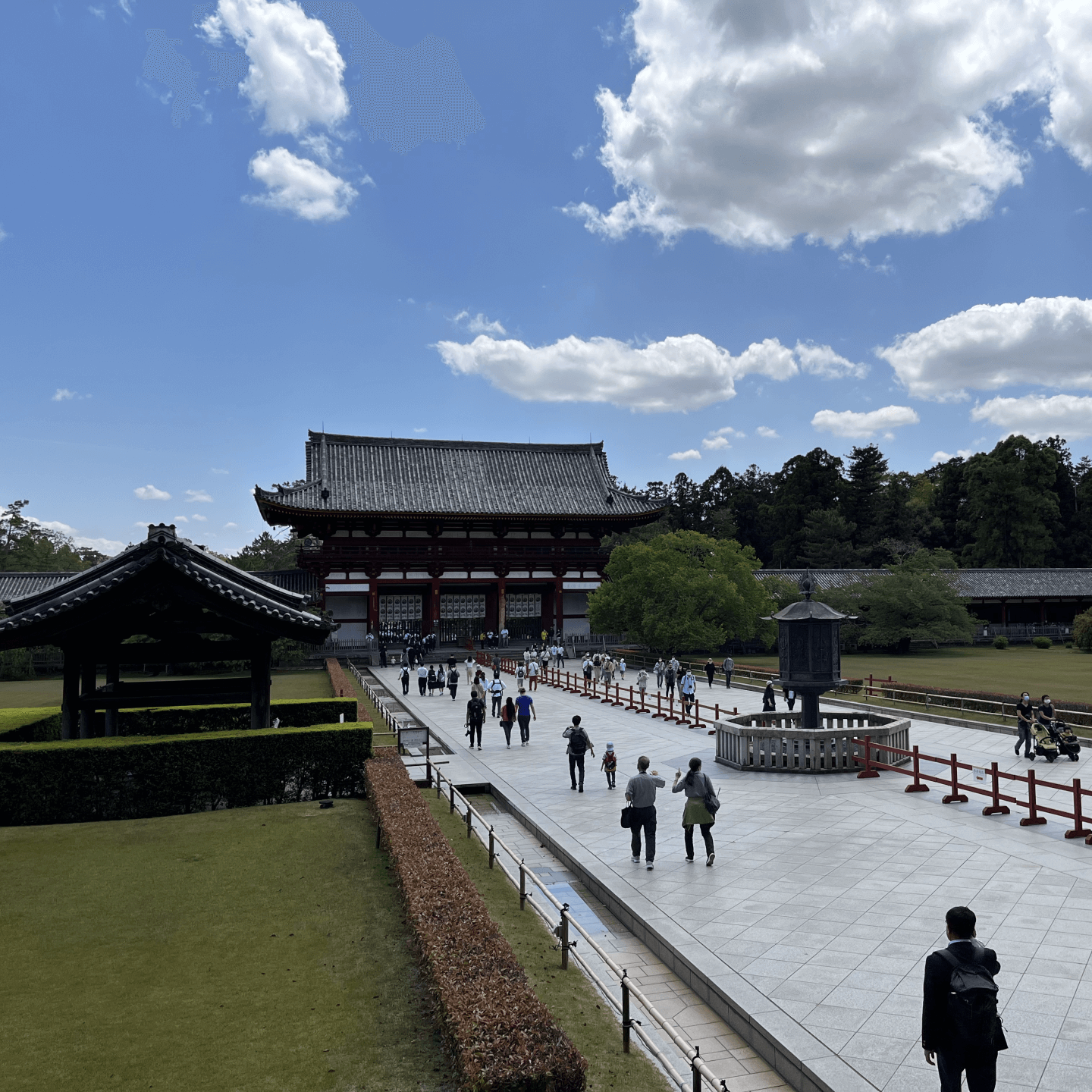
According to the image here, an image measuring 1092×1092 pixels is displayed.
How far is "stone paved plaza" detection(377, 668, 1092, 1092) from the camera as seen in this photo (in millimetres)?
5711

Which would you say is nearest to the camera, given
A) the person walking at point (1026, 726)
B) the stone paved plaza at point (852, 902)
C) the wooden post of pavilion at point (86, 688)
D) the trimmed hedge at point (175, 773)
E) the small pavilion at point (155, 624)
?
the stone paved plaza at point (852, 902)

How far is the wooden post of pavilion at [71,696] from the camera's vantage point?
12.9 m

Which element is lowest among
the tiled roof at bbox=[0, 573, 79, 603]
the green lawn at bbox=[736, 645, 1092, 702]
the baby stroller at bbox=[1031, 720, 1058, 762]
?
the green lawn at bbox=[736, 645, 1092, 702]

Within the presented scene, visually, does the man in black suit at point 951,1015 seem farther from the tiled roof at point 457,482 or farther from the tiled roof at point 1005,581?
the tiled roof at point 1005,581

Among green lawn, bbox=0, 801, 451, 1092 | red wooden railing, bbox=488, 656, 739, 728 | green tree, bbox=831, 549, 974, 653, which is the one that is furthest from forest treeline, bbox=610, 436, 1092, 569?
green lawn, bbox=0, 801, 451, 1092

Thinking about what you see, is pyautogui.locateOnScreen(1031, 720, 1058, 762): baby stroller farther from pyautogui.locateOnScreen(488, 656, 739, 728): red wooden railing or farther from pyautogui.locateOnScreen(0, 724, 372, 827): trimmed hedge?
pyautogui.locateOnScreen(0, 724, 372, 827): trimmed hedge

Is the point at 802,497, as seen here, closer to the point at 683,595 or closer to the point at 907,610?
the point at 907,610

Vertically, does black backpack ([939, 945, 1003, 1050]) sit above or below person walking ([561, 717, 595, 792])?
above

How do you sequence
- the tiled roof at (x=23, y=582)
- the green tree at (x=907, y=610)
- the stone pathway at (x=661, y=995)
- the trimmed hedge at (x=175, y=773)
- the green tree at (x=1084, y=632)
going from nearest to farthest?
the stone pathway at (x=661, y=995) → the trimmed hedge at (x=175, y=773) → the tiled roof at (x=23, y=582) → the green tree at (x=1084, y=632) → the green tree at (x=907, y=610)

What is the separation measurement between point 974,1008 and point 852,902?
13.9 feet

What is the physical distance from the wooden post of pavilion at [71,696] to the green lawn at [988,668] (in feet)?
79.3

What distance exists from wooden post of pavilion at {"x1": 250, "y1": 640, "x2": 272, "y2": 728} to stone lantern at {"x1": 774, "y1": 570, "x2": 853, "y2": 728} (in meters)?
10.1

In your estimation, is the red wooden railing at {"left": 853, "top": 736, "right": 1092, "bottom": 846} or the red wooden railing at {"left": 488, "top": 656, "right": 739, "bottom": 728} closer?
the red wooden railing at {"left": 853, "top": 736, "right": 1092, "bottom": 846}

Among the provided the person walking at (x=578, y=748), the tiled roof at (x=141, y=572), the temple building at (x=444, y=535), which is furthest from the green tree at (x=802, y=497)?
the tiled roof at (x=141, y=572)
